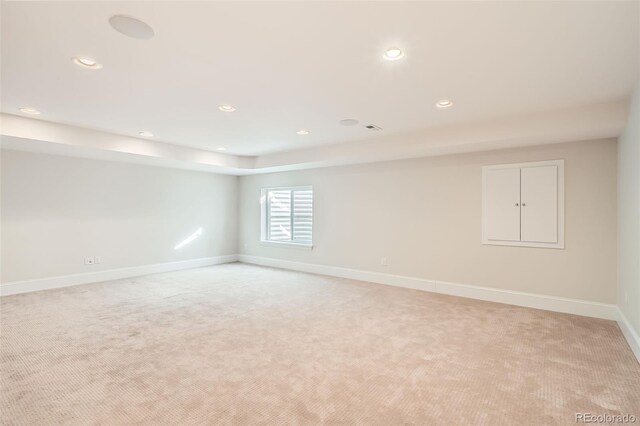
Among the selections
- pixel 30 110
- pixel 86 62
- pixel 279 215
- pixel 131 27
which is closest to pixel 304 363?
pixel 131 27

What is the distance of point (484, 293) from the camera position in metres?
4.50

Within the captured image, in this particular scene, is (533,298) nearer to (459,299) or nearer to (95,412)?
(459,299)

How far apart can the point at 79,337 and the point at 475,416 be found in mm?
3518

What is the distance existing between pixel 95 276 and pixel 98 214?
41.8 inches

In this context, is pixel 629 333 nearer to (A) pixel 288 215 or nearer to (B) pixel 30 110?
(A) pixel 288 215

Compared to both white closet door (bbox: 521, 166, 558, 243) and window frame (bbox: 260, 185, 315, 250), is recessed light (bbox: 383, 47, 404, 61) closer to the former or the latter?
white closet door (bbox: 521, 166, 558, 243)

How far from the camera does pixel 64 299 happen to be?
14.5ft

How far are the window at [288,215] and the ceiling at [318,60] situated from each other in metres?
2.92

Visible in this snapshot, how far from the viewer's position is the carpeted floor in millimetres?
1999

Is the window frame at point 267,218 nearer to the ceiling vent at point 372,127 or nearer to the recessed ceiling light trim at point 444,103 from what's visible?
the ceiling vent at point 372,127

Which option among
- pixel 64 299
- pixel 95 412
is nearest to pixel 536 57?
pixel 95 412

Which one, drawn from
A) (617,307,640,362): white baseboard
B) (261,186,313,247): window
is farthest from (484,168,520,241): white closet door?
(261,186,313,247): window

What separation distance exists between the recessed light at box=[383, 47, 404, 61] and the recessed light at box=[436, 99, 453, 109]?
3.62 ft

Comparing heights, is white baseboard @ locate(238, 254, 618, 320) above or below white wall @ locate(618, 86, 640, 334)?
below
